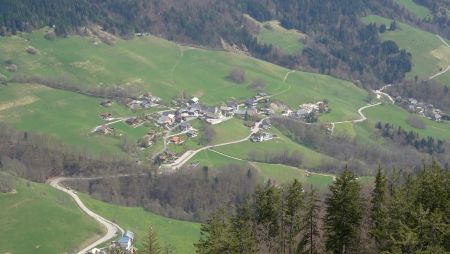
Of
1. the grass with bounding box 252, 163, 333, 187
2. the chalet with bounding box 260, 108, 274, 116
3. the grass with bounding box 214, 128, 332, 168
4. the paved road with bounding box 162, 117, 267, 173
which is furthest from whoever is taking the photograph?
the chalet with bounding box 260, 108, 274, 116

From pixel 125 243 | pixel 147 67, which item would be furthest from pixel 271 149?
pixel 147 67

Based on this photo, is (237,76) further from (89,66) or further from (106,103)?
(106,103)

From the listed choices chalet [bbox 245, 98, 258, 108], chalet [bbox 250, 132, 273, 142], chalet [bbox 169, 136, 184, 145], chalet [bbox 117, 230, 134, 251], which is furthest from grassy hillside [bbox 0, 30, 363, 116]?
chalet [bbox 117, 230, 134, 251]

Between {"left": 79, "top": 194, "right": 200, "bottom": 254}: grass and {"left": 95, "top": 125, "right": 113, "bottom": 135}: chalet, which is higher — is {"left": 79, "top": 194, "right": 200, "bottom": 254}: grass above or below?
above

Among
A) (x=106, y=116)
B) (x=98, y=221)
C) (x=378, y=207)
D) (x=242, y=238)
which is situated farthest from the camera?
(x=106, y=116)

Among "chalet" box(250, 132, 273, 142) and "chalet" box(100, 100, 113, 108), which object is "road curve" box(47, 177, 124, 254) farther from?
"chalet" box(250, 132, 273, 142)
